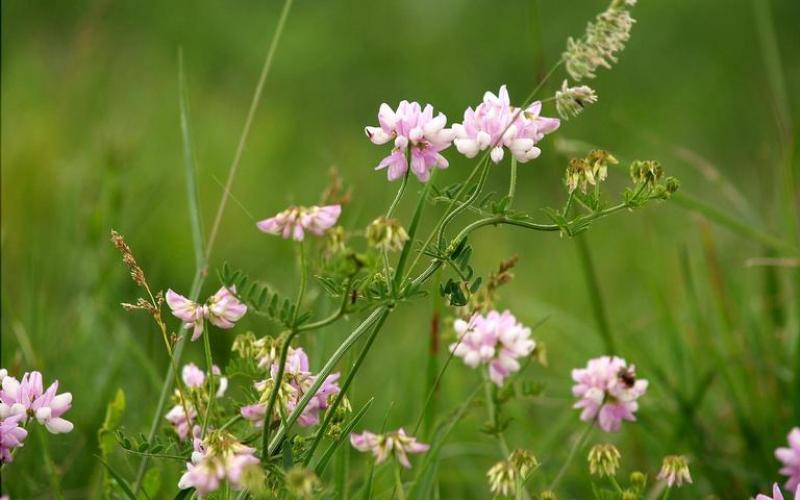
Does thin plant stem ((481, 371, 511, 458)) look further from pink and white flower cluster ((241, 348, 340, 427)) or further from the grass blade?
the grass blade

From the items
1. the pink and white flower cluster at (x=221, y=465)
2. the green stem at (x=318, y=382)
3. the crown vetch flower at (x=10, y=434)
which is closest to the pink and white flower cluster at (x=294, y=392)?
the green stem at (x=318, y=382)

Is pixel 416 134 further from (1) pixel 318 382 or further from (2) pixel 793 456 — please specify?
(2) pixel 793 456

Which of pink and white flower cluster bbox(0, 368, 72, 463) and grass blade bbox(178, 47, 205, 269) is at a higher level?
grass blade bbox(178, 47, 205, 269)

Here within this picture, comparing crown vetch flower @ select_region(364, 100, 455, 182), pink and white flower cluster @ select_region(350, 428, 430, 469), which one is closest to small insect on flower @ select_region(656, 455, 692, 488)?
pink and white flower cluster @ select_region(350, 428, 430, 469)

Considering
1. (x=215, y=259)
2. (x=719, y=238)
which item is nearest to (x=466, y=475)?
(x=215, y=259)

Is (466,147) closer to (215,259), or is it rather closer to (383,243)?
(383,243)

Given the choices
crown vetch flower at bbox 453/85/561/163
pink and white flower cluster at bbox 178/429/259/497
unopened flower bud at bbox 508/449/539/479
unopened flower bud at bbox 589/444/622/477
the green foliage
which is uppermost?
crown vetch flower at bbox 453/85/561/163

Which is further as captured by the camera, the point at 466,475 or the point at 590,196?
the point at 466,475
